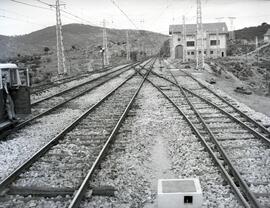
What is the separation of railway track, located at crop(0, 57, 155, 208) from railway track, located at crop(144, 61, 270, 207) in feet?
8.36

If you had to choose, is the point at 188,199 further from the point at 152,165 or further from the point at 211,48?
the point at 211,48

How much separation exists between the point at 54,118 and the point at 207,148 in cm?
696

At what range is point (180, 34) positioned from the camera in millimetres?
89812

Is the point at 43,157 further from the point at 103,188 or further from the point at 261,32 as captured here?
the point at 261,32

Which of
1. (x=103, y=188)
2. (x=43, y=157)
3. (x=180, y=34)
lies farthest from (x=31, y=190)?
(x=180, y=34)

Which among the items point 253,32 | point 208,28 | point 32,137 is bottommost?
point 32,137

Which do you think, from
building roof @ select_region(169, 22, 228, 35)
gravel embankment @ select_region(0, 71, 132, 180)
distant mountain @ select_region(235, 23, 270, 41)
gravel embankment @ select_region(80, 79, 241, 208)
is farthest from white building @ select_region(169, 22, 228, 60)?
gravel embankment @ select_region(80, 79, 241, 208)

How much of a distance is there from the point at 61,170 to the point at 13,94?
5235 mm

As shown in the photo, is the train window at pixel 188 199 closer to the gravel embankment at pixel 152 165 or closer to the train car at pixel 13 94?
the gravel embankment at pixel 152 165

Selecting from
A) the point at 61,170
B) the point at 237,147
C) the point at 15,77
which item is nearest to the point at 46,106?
the point at 15,77

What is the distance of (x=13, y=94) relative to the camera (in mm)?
12594

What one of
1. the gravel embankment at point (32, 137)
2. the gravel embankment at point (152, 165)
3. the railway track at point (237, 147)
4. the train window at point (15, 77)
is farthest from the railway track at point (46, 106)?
the railway track at point (237, 147)

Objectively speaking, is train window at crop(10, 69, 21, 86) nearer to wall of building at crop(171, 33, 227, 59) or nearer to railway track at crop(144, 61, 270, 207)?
railway track at crop(144, 61, 270, 207)

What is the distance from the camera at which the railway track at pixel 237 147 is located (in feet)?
22.1
